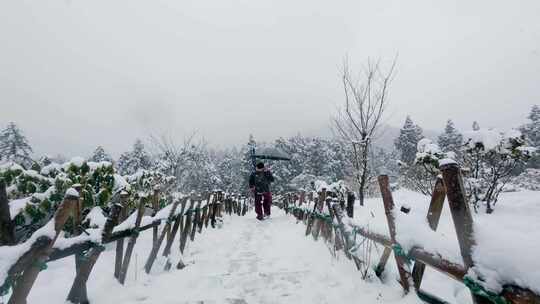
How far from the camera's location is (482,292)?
4.64 ft

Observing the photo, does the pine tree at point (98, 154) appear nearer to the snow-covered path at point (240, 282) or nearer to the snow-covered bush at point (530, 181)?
the snow-covered path at point (240, 282)

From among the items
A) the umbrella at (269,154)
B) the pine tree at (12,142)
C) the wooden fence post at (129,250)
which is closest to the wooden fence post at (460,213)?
the wooden fence post at (129,250)

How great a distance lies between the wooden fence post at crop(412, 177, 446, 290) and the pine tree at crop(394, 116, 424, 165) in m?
53.7

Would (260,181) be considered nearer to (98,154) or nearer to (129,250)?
(129,250)

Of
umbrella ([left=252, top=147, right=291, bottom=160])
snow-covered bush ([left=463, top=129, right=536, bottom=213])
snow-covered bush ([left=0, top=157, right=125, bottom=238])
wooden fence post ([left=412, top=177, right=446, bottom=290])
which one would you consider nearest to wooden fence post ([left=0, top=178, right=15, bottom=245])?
snow-covered bush ([left=0, top=157, right=125, bottom=238])

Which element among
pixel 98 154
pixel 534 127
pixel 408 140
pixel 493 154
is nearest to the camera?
pixel 493 154

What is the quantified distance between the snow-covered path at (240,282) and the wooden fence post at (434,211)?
0.79ft

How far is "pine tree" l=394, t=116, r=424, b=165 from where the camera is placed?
169ft

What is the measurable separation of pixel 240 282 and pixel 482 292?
2748mm

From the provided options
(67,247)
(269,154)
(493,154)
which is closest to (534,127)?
(269,154)

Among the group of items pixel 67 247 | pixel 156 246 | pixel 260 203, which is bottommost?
pixel 260 203

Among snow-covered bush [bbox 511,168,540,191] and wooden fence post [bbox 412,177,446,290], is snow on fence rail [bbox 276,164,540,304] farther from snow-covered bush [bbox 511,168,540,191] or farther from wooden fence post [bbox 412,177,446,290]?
snow-covered bush [bbox 511,168,540,191]

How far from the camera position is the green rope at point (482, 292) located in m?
1.33

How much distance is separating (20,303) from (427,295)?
9.70 feet
